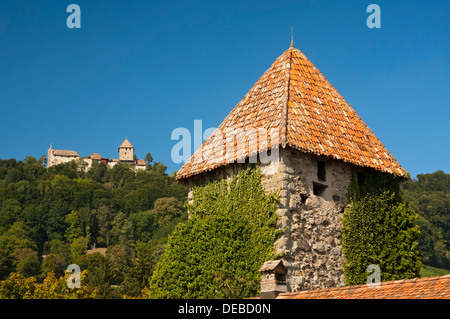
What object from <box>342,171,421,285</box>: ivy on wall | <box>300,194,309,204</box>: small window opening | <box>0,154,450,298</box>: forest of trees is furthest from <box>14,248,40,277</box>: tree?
<box>300,194,309,204</box>: small window opening

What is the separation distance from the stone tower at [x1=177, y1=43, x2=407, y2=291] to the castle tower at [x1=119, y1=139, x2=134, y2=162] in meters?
161

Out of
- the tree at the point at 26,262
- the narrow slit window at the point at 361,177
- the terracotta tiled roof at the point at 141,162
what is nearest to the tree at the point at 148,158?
the terracotta tiled roof at the point at 141,162

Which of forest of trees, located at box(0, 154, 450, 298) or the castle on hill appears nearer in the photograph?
forest of trees, located at box(0, 154, 450, 298)

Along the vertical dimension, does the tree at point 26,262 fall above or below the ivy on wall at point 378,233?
above

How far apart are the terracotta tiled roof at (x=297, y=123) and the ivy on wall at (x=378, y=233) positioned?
654 mm

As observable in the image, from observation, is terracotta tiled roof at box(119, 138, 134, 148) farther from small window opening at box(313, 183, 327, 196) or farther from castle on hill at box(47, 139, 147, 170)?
small window opening at box(313, 183, 327, 196)

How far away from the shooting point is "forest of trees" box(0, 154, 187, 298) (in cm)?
9075

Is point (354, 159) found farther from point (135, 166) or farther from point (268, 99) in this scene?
point (135, 166)

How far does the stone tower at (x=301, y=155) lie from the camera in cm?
1445

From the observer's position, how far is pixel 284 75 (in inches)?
670


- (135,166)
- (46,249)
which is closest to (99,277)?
(46,249)

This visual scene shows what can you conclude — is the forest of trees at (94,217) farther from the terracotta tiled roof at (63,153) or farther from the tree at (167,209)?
the terracotta tiled roof at (63,153)

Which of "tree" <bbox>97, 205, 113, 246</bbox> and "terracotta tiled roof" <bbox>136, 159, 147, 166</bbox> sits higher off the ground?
"terracotta tiled roof" <bbox>136, 159, 147, 166</bbox>

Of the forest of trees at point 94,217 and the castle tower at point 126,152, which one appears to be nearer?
the forest of trees at point 94,217
